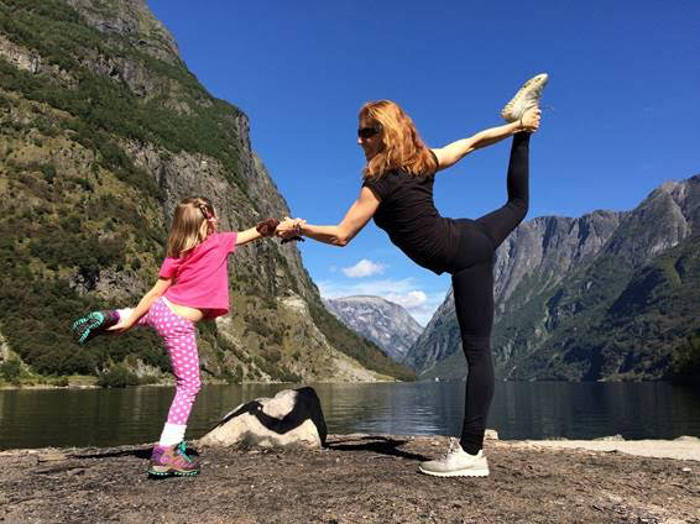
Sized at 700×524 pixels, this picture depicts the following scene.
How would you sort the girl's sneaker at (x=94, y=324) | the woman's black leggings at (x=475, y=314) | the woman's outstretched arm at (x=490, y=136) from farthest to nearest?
the girl's sneaker at (x=94, y=324) < the woman's outstretched arm at (x=490, y=136) < the woman's black leggings at (x=475, y=314)

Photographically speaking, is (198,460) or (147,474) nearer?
(147,474)

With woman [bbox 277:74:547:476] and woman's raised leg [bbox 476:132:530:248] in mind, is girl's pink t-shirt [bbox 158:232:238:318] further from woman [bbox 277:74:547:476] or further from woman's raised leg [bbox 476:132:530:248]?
woman's raised leg [bbox 476:132:530:248]

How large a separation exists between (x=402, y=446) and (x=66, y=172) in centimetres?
15992

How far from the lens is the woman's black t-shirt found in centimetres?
598

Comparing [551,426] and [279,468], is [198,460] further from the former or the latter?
[551,426]

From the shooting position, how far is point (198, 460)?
7.84 m

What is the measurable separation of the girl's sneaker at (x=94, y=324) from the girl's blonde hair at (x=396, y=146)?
12.7ft

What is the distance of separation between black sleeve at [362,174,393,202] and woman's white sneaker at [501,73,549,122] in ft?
6.71

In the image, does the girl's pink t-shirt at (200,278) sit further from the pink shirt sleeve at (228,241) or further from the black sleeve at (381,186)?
the black sleeve at (381,186)

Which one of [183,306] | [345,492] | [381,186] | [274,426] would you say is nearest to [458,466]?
[345,492]

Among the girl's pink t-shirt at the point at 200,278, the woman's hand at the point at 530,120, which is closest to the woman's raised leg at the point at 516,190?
the woman's hand at the point at 530,120

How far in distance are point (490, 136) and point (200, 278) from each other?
4.19 m

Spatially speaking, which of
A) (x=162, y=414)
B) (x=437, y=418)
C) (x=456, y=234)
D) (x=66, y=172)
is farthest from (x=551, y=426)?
(x=66, y=172)

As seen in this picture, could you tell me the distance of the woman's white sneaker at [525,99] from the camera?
685cm
